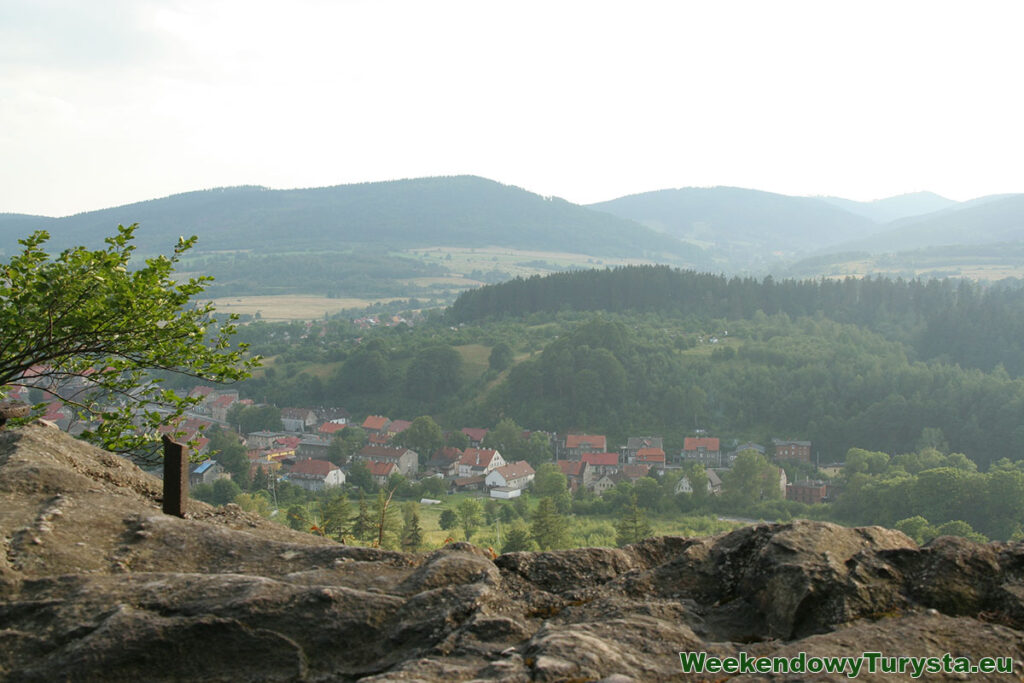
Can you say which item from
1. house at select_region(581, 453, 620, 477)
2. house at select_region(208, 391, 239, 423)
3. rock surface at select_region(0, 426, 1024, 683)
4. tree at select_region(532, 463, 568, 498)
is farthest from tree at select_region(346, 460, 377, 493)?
rock surface at select_region(0, 426, 1024, 683)

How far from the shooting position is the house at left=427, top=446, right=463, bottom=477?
63812mm

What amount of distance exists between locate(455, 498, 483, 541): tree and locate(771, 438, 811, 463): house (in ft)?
102

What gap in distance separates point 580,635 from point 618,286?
101 meters

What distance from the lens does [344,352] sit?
9175 cm

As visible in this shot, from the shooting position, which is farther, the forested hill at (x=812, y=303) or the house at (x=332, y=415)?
the forested hill at (x=812, y=303)

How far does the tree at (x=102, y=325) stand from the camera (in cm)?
838

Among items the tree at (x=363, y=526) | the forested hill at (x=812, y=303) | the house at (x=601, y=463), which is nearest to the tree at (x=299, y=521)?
the tree at (x=363, y=526)

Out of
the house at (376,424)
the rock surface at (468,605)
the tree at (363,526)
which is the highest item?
the rock surface at (468,605)

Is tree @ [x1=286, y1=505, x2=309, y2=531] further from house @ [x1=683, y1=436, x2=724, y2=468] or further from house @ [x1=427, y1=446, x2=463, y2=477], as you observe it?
house @ [x1=683, y1=436, x2=724, y2=468]

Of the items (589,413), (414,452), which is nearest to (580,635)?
(414,452)

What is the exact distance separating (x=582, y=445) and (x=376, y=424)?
1999cm

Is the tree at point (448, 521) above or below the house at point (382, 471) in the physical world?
above

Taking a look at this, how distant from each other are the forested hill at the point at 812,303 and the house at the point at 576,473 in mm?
40312

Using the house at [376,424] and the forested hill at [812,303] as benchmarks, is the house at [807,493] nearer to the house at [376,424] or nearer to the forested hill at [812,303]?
the house at [376,424]
